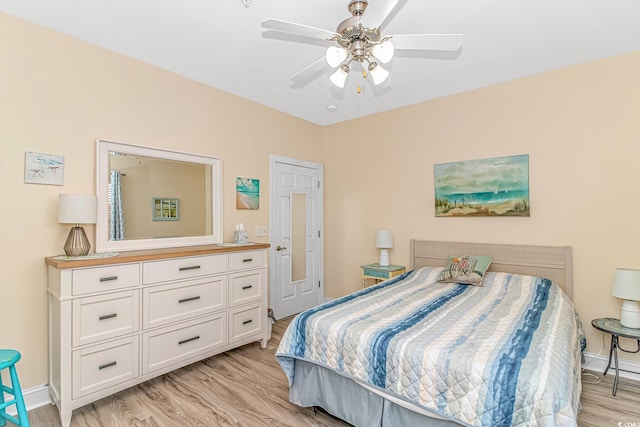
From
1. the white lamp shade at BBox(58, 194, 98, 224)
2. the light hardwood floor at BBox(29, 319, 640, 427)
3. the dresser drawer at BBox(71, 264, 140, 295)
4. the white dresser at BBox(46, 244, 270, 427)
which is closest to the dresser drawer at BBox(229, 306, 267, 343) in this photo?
the white dresser at BBox(46, 244, 270, 427)

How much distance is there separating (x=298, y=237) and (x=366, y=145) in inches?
61.0

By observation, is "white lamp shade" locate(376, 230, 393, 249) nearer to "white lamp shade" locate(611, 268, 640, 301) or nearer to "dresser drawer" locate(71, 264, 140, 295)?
"white lamp shade" locate(611, 268, 640, 301)

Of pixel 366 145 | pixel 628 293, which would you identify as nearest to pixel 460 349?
pixel 628 293

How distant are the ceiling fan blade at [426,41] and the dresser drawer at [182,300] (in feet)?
7.73

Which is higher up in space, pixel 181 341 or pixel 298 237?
pixel 298 237

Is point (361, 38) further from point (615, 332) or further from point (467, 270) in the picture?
point (615, 332)

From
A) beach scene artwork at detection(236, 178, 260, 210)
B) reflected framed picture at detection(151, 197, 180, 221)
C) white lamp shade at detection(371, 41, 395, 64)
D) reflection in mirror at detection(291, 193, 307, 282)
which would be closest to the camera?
white lamp shade at detection(371, 41, 395, 64)

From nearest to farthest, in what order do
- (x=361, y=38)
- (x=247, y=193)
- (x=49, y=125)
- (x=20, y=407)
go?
(x=361, y=38) → (x=20, y=407) → (x=49, y=125) → (x=247, y=193)

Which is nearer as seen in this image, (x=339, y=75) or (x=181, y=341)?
(x=339, y=75)

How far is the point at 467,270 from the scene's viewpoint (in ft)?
10.2

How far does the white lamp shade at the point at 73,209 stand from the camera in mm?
2283

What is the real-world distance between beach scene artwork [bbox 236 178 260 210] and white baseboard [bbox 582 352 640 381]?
11.6 ft

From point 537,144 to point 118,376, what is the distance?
13.3 ft

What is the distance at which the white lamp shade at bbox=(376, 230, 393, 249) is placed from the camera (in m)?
4.00
